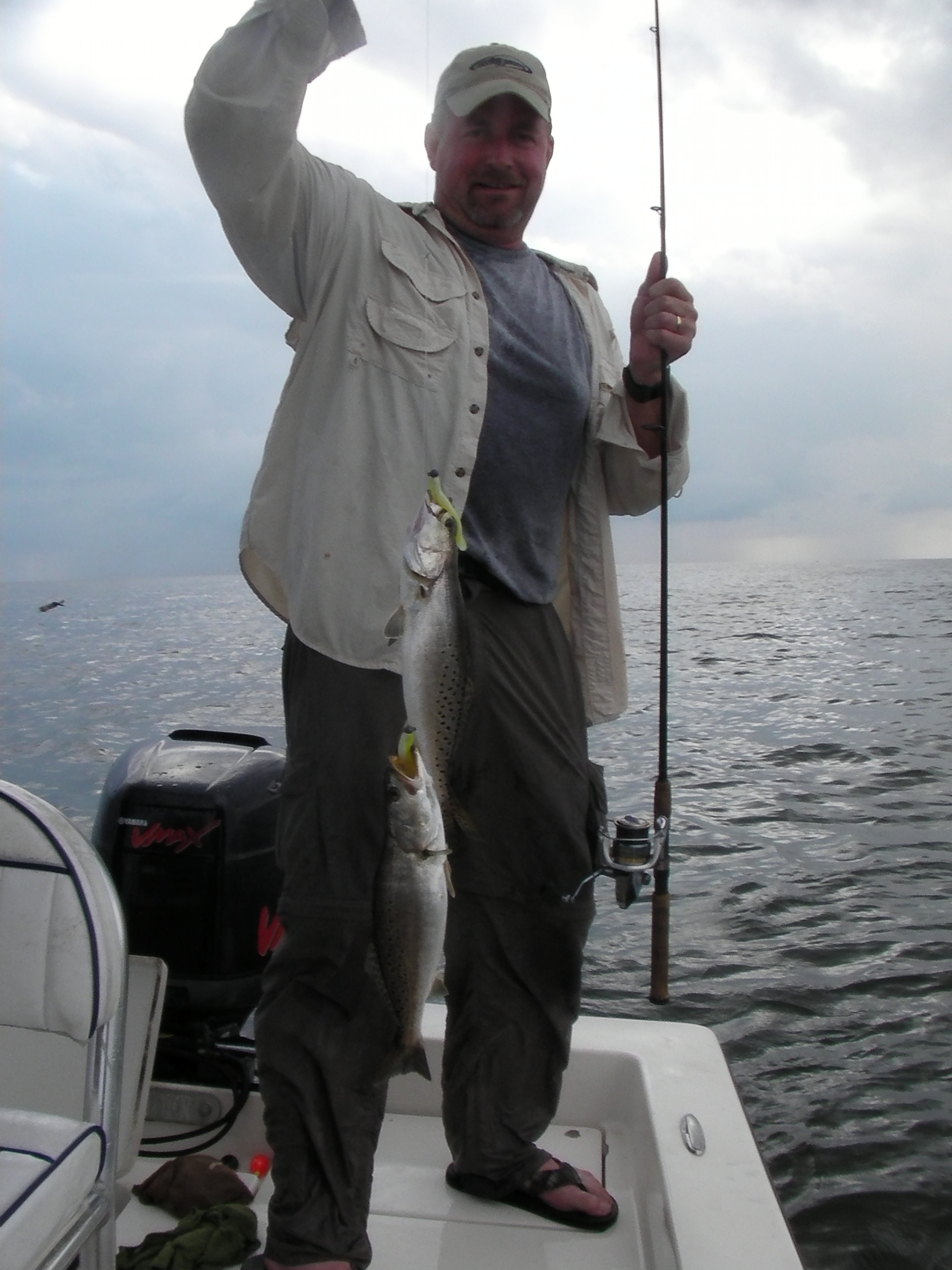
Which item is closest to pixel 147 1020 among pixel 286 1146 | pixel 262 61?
pixel 286 1146

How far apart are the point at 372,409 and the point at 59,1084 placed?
6.06 ft

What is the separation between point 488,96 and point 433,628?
1488 mm

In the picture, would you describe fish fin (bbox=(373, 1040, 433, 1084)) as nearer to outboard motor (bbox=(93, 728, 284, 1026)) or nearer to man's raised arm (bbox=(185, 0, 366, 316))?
outboard motor (bbox=(93, 728, 284, 1026))

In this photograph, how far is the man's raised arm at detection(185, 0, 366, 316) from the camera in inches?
80.4

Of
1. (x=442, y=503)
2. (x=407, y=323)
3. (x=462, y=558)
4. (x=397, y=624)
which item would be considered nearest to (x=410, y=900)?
(x=397, y=624)

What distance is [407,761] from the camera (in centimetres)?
175

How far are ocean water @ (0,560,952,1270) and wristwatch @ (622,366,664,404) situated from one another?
332cm

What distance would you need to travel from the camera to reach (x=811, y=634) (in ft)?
97.7

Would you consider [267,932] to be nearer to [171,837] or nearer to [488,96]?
[171,837]

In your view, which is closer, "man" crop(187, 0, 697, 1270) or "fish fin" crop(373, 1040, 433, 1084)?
"fish fin" crop(373, 1040, 433, 1084)

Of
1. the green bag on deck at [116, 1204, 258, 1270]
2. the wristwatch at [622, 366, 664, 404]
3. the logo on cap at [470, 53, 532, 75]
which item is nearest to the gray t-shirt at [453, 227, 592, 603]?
the wristwatch at [622, 366, 664, 404]

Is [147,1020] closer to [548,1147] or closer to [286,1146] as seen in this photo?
[286,1146]

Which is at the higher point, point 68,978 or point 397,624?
point 397,624

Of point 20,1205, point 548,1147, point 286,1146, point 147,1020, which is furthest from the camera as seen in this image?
point 548,1147
